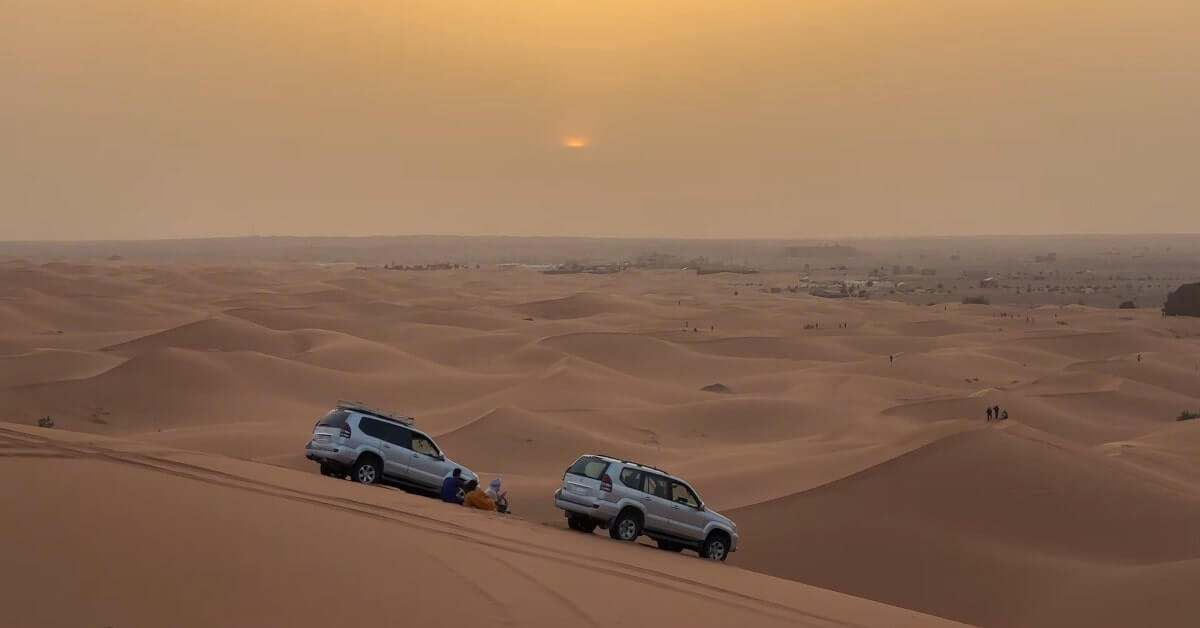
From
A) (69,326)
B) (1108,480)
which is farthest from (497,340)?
(1108,480)

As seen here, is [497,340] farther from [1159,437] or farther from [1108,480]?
[1108,480]

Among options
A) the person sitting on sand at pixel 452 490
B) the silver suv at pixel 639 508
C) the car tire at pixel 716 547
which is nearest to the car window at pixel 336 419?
the person sitting on sand at pixel 452 490

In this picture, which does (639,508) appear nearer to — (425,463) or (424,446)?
(425,463)

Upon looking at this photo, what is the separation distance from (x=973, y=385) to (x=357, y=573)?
3714 centimetres

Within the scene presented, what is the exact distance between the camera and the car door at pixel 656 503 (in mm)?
17203

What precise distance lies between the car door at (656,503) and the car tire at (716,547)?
0.58m

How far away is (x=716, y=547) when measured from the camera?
58.1ft

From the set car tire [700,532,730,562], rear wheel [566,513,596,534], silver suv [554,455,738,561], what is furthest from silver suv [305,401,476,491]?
car tire [700,532,730,562]

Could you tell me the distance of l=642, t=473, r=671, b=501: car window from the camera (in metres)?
17.3

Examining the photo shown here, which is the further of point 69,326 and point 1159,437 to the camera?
point 69,326

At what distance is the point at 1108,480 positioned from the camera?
22.0m

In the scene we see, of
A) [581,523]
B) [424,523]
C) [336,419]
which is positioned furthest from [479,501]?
[424,523]

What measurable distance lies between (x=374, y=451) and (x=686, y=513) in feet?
17.2

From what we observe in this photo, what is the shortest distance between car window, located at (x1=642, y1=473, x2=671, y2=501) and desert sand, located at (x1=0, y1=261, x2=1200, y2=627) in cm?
138
